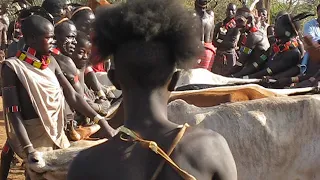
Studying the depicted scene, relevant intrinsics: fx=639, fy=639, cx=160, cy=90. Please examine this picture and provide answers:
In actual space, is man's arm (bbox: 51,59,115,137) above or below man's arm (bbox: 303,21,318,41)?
below

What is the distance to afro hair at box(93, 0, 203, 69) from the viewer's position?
198 cm

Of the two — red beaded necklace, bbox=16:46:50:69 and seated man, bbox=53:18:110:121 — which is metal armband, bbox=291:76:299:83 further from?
red beaded necklace, bbox=16:46:50:69

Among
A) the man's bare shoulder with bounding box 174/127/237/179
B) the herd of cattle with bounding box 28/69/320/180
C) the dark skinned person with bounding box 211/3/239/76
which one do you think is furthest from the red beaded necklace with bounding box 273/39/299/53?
the man's bare shoulder with bounding box 174/127/237/179

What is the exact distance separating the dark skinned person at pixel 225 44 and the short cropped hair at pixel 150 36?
8402 millimetres

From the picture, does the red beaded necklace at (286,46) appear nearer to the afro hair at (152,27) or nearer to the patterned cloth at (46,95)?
the patterned cloth at (46,95)

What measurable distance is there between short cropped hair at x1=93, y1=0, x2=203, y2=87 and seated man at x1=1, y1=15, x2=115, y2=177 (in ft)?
6.75

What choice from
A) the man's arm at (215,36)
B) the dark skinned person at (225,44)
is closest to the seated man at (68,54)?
the dark skinned person at (225,44)

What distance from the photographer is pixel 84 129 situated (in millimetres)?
4637

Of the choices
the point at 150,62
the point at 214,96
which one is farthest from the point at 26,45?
the point at 150,62

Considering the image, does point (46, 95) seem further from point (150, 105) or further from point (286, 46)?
point (286, 46)

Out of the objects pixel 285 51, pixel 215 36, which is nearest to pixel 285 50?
pixel 285 51

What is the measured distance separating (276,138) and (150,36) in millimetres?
2058

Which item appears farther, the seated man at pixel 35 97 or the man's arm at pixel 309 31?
the man's arm at pixel 309 31

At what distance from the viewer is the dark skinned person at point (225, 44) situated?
10.8m
